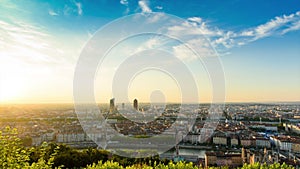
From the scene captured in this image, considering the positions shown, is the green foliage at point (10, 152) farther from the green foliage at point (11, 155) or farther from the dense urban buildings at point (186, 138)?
the dense urban buildings at point (186, 138)

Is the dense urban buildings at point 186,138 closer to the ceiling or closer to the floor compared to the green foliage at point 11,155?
closer to the floor

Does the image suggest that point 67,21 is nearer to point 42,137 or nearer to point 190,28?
point 190,28

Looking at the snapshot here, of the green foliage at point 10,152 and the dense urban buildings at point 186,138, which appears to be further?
A: the dense urban buildings at point 186,138

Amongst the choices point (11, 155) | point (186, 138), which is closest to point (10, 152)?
point (11, 155)

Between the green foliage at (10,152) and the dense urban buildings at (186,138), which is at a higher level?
the green foliage at (10,152)

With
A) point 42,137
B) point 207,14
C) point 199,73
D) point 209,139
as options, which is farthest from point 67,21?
point 209,139

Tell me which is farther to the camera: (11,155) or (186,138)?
(186,138)

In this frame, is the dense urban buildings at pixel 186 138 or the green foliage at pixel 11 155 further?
the dense urban buildings at pixel 186 138

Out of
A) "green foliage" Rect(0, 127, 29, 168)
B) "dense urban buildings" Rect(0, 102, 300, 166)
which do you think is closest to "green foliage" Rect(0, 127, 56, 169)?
"green foliage" Rect(0, 127, 29, 168)

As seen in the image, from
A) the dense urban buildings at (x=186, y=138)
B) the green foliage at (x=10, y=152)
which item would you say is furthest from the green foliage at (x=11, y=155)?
the dense urban buildings at (x=186, y=138)

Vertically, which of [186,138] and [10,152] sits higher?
[10,152]

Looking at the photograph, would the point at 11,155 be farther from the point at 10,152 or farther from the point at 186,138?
the point at 186,138
